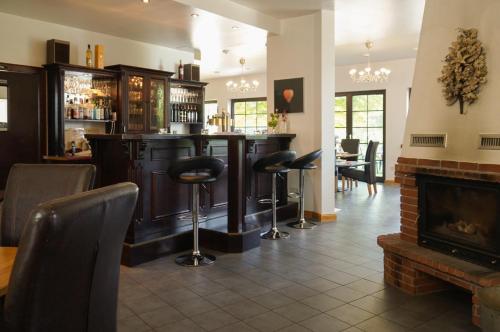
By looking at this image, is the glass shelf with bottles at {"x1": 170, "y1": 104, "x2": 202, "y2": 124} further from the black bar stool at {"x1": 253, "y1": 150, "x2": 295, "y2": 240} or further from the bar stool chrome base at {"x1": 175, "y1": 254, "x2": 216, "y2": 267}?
the bar stool chrome base at {"x1": 175, "y1": 254, "x2": 216, "y2": 267}

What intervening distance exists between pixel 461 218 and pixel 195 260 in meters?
2.20

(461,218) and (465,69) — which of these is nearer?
(465,69)

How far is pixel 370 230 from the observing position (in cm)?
531

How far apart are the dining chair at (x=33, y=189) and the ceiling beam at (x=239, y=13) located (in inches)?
128

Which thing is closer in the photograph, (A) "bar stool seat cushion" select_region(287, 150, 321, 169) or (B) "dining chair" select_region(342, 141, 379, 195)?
(A) "bar stool seat cushion" select_region(287, 150, 321, 169)

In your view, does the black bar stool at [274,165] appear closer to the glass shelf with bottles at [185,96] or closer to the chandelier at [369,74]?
the glass shelf with bottles at [185,96]

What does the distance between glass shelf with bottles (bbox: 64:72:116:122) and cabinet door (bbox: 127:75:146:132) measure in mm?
268

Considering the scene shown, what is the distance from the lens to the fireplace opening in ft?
9.12

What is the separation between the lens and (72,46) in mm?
6355

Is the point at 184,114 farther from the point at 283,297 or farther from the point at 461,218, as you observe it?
the point at 461,218

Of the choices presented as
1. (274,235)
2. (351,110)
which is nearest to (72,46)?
(274,235)

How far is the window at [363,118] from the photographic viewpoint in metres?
10.1

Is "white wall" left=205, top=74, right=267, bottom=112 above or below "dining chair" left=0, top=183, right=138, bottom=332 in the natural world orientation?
above

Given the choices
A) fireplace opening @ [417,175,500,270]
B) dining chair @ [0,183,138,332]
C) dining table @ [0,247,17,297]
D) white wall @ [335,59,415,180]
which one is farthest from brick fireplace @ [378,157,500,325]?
white wall @ [335,59,415,180]
